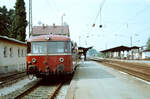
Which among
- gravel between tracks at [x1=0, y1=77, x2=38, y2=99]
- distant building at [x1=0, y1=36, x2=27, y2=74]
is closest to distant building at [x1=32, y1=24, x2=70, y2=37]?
distant building at [x1=0, y1=36, x2=27, y2=74]

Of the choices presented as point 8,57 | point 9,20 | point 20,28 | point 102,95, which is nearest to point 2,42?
point 8,57

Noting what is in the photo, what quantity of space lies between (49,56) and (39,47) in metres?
0.82

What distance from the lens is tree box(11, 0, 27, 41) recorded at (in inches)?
1592

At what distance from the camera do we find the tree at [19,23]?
1592 inches

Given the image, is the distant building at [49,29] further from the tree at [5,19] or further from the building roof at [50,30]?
the tree at [5,19]

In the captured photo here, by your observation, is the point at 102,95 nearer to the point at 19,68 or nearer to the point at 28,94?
the point at 28,94

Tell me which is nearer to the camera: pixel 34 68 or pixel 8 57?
pixel 34 68

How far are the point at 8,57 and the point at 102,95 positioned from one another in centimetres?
1554

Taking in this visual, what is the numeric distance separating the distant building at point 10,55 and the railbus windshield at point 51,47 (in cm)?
680

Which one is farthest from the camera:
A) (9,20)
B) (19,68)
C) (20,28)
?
(9,20)

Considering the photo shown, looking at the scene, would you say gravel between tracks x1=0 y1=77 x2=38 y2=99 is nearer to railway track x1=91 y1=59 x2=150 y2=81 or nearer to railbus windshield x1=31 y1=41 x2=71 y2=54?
railbus windshield x1=31 y1=41 x2=71 y2=54

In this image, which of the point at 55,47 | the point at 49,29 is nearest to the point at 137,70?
the point at 55,47

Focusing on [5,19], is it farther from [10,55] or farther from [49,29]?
[10,55]

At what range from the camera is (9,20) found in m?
49.2
